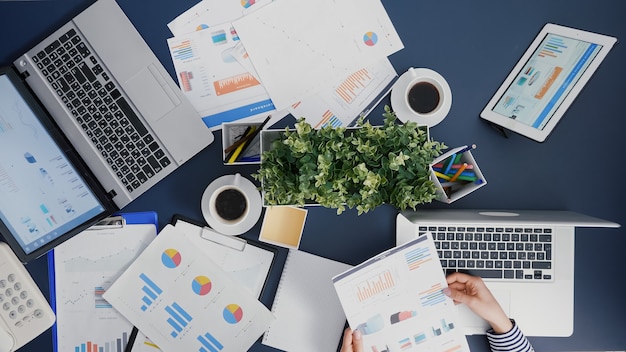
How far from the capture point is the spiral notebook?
117 cm

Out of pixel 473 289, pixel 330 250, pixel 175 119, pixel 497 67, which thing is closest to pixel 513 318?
pixel 473 289

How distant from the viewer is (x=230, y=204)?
1.14 metres

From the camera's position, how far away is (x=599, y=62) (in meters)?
1.08

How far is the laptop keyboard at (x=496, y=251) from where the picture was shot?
112 cm

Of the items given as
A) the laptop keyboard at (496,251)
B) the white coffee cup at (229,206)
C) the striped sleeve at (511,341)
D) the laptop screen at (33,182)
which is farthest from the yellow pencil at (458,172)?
the laptop screen at (33,182)

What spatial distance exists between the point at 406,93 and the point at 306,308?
519mm

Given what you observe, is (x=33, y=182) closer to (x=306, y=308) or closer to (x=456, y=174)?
(x=306, y=308)

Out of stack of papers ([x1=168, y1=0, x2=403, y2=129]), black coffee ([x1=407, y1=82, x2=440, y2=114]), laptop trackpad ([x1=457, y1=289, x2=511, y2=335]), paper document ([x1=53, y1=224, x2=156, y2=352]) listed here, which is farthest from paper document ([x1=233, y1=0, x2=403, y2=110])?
laptop trackpad ([x1=457, y1=289, x2=511, y2=335])

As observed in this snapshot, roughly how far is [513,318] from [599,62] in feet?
1.84

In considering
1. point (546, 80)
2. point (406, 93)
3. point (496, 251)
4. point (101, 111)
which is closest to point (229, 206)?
point (101, 111)

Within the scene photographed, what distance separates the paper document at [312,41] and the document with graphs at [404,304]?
411 millimetres

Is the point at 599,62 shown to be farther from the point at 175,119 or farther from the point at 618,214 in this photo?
the point at 175,119

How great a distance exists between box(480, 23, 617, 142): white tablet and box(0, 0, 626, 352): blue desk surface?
3 centimetres

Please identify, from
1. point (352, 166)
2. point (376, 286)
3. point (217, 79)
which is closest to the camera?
point (352, 166)
